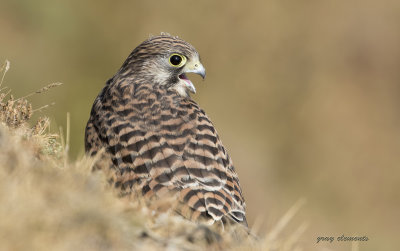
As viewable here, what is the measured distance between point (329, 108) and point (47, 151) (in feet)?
37.8

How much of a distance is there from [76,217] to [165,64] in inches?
110

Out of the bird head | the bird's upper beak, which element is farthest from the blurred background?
the bird's upper beak

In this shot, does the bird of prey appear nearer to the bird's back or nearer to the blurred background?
the bird's back

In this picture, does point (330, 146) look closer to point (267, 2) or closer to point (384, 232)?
point (384, 232)

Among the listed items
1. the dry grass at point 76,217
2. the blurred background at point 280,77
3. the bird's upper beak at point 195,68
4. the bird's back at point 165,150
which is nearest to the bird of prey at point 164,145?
the bird's back at point 165,150

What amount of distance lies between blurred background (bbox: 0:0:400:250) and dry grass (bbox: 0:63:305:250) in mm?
9490

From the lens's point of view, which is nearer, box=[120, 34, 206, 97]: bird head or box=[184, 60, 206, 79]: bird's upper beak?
box=[120, 34, 206, 97]: bird head

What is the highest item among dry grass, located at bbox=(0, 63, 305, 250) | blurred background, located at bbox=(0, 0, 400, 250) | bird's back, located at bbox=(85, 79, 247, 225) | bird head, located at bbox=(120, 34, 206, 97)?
blurred background, located at bbox=(0, 0, 400, 250)

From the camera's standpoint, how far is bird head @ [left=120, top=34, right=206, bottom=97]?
17.7ft

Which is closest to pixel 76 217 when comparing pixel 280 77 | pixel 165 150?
pixel 165 150

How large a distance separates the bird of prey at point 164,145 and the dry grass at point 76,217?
1.44 ft

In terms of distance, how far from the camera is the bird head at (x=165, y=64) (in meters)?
5.40

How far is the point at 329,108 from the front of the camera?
15.2 meters

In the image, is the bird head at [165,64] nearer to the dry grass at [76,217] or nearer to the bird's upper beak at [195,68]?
the bird's upper beak at [195,68]
